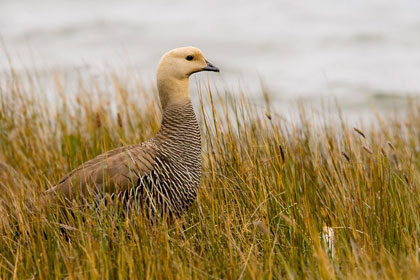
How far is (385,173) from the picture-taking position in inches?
194

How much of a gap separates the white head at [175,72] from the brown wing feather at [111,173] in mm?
432

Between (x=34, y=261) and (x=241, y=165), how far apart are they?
5.05 feet

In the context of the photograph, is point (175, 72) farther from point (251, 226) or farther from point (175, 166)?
point (251, 226)

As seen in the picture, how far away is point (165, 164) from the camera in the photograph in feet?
16.4

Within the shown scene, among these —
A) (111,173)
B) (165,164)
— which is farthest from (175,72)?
(111,173)

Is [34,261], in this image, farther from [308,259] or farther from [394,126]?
[394,126]

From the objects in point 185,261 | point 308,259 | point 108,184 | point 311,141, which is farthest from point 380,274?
point 311,141

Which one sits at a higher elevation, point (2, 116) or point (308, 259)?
point (2, 116)

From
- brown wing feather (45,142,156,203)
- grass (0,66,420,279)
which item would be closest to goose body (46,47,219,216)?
brown wing feather (45,142,156,203)

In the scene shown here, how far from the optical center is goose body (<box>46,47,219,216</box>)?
4855mm

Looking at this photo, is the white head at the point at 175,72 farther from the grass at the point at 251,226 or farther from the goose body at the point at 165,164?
the grass at the point at 251,226

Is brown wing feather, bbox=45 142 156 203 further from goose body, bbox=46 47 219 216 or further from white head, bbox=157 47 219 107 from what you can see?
white head, bbox=157 47 219 107

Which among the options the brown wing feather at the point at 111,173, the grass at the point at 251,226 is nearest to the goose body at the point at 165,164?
the brown wing feather at the point at 111,173

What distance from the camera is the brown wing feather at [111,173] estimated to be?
4.83 metres
